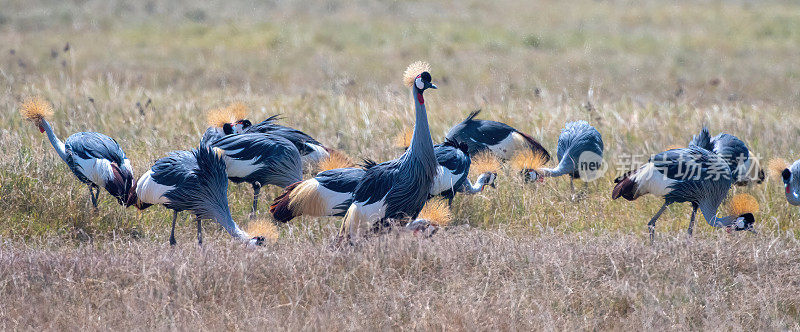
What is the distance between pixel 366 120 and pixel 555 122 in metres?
2.33

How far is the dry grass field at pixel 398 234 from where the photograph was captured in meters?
4.38

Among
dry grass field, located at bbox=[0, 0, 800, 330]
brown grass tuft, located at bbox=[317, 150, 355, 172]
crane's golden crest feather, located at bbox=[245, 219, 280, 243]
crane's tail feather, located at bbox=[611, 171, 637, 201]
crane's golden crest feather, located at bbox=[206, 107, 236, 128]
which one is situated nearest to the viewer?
dry grass field, located at bbox=[0, 0, 800, 330]

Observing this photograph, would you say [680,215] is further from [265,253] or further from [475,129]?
[265,253]

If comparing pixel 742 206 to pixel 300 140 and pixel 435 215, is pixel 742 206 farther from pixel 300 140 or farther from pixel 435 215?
pixel 300 140

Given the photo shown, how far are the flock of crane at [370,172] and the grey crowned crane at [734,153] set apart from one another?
12 mm

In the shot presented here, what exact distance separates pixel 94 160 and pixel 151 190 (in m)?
0.90

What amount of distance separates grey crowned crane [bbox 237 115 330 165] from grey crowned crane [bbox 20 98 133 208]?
1.15m

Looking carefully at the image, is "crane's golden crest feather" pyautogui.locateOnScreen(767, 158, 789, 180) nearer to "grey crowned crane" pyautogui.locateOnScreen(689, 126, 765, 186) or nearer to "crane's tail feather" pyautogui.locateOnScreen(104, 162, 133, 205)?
"grey crowned crane" pyautogui.locateOnScreen(689, 126, 765, 186)

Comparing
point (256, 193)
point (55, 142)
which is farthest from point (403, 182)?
point (55, 142)

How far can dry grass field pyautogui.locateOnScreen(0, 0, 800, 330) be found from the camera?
4383mm

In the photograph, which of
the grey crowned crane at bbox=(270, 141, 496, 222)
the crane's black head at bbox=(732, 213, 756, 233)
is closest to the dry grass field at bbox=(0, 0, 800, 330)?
the crane's black head at bbox=(732, 213, 756, 233)

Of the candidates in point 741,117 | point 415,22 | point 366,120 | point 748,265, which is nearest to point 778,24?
point 415,22

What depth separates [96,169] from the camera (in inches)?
247

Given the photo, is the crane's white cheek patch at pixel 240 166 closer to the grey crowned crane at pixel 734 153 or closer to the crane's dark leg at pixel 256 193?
the crane's dark leg at pixel 256 193
